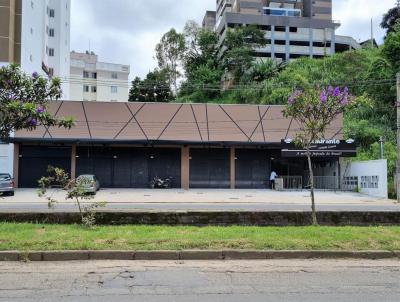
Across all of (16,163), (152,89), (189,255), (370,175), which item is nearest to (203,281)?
(189,255)

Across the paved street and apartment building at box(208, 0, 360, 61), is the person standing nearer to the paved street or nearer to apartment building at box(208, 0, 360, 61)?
the paved street

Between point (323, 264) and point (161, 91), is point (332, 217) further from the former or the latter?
A: point (161, 91)

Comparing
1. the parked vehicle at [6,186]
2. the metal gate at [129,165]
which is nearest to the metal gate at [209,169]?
the metal gate at [129,165]

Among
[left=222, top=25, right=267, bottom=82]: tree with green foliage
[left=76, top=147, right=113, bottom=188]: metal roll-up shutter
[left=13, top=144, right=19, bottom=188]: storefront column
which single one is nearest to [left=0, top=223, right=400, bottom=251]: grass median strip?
[left=76, top=147, right=113, bottom=188]: metal roll-up shutter

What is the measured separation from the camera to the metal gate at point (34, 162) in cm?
3831

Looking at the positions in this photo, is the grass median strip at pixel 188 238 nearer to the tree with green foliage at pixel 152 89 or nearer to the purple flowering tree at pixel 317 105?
the purple flowering tree at pixel 317 105

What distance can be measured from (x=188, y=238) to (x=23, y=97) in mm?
5772

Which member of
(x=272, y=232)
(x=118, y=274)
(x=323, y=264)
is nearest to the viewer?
(x=118, y=274)

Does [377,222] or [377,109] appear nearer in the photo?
[377,222]

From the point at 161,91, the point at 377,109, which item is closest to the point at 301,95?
the point at 377,109

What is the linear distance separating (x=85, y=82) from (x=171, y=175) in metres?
60.9

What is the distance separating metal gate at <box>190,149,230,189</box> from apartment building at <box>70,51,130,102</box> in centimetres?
5609

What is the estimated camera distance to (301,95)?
13609 mm

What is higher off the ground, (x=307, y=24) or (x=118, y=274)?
(x=307, y=24)
